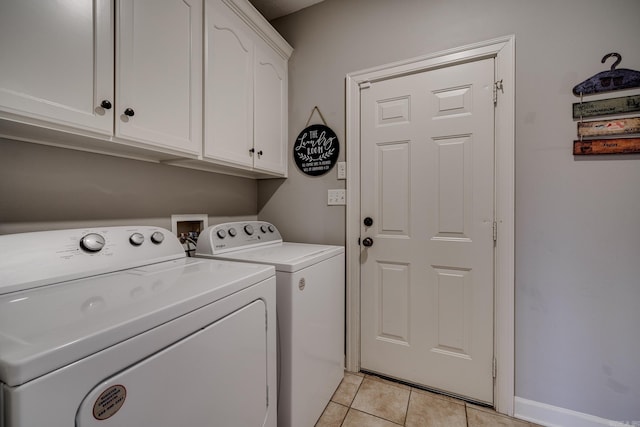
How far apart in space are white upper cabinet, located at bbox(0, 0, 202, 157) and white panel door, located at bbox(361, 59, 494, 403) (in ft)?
3.60

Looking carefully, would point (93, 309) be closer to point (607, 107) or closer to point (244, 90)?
point (244, 90)

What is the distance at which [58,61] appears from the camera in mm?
858

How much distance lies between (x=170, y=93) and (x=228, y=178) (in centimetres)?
80

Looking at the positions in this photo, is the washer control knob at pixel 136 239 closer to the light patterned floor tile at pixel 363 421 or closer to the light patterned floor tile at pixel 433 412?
the light patterned floor tile at pixel 363 421

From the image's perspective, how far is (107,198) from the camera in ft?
4.14

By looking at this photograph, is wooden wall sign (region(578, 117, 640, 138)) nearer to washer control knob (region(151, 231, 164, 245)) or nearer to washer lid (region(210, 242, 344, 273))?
washer lid (region(210, 242, 344, 273))

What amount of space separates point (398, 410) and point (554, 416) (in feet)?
2.57

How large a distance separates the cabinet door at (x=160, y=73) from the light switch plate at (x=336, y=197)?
0.92 meters

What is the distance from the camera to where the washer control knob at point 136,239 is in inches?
44.4

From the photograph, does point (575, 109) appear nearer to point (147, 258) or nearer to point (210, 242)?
point (210, 242)

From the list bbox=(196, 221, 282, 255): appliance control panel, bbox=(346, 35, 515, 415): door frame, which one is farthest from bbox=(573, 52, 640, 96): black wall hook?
bbox=(196, 221, 282, 255): appliance control panel

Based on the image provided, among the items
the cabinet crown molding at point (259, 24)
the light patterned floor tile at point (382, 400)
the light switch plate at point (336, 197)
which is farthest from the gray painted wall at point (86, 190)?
the light patterned floor tile at point (382, 400)

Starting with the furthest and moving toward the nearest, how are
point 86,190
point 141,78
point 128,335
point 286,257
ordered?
point 286,257 → point 86,190 → point 141,78 → point 128,335

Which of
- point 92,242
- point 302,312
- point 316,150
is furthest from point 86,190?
point 316,150
